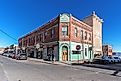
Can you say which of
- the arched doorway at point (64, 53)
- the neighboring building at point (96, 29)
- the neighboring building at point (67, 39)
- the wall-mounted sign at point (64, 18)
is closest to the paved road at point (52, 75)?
the neighboring building at point (67, 39)

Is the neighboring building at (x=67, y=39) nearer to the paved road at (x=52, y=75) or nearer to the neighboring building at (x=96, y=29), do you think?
the neighboring building at (x=96, y=29)

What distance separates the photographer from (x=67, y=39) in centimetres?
4512

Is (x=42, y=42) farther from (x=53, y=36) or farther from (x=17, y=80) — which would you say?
(x=17, y=80)

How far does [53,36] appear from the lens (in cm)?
4800

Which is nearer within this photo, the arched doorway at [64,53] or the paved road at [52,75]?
the paved road at [52,75]

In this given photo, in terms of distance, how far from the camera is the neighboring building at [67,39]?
148ft

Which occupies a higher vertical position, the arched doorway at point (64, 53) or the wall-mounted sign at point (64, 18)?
the wall-mounted sign at point (64, 18)

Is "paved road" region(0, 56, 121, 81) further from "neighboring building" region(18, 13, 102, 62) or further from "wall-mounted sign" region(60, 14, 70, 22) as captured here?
"wall-mounted sign" region(60, 14, 70, 22)

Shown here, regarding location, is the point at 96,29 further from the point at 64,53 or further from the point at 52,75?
the point at 52,75

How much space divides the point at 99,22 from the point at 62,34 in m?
Result: 19.2

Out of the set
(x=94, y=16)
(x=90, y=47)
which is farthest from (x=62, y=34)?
(x=94, y=16)

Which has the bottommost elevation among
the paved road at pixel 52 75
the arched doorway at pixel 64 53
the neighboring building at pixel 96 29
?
the paved road at pixel 52 75

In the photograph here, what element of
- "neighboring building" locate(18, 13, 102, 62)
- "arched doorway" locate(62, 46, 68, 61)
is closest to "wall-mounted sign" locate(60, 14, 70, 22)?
"neighboring building" locate(18, 13, 102, 62)

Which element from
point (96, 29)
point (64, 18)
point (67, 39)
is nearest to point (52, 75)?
point (67, 39)
